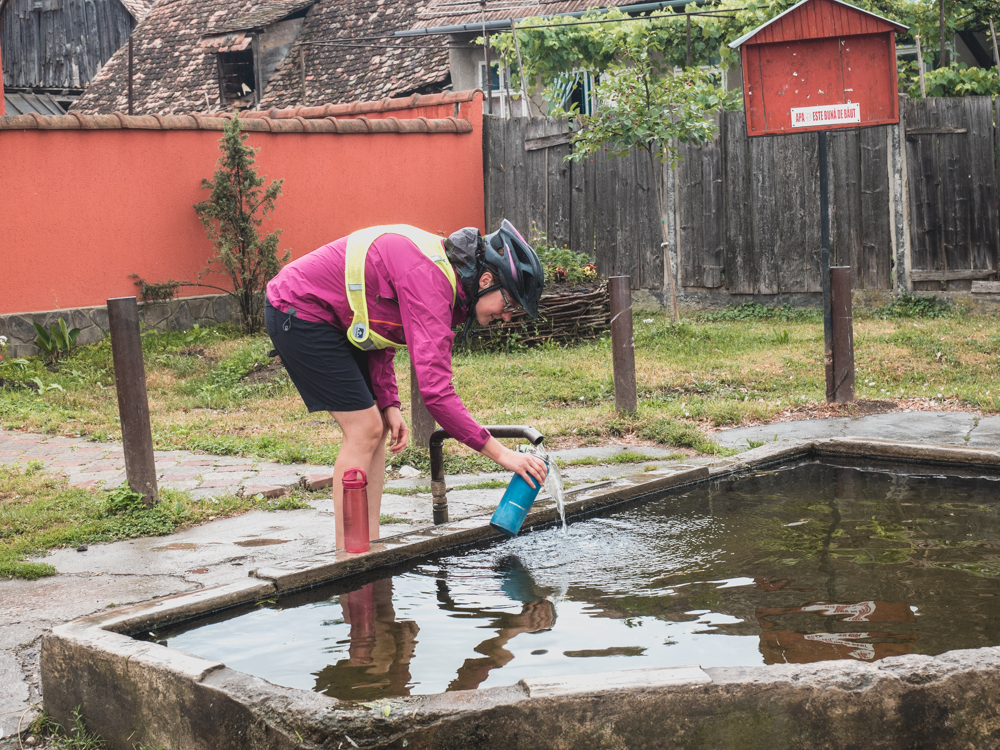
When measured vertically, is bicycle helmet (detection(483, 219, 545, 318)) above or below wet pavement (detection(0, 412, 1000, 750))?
above

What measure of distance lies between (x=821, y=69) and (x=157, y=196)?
6.97m

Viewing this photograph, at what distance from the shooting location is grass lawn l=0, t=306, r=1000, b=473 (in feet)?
22.4

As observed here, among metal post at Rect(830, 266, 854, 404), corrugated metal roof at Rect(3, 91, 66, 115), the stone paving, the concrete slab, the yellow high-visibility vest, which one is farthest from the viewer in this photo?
corrugated metal roof at Rect(3, 91, 66, 115)

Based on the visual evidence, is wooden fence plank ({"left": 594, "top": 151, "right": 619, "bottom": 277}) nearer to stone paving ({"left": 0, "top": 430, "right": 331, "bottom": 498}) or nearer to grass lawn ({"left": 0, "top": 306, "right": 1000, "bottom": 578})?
grass lawn ({"left": 0, "top": 306, "right": 1000, "bottom": 578})

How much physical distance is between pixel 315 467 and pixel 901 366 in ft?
16.6

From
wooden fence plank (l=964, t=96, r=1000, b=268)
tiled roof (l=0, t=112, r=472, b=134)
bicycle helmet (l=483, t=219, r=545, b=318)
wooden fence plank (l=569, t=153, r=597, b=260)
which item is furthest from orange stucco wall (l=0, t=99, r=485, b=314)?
bicycle helmet (l=483, t=219, r=545, b=318)

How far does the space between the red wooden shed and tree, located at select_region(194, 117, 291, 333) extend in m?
5.73

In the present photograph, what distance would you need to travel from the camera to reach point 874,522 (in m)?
4.37

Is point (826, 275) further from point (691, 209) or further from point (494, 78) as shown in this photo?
point (494, 78)

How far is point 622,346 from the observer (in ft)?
22.6

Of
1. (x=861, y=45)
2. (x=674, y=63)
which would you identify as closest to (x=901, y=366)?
(x=861, y=45)

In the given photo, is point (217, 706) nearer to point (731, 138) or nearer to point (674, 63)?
point (731, 138)

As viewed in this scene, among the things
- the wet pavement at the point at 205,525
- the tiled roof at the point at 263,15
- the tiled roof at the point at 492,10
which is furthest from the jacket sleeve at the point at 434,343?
the tiled roof at the point at 263,15

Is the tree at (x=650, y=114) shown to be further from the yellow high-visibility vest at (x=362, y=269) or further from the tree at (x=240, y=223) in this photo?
the yellow high-visibility vest at (x=362, y=269)
